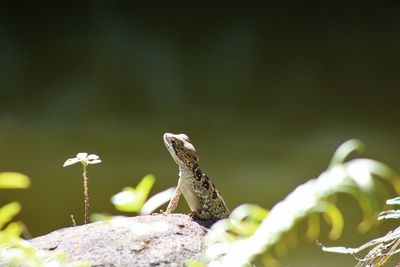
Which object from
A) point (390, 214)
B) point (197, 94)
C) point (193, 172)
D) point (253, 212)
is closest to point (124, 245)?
point (390, 214)

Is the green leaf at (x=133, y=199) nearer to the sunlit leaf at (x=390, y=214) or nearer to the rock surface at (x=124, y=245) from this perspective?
the rock surface at (x=124, y=245)

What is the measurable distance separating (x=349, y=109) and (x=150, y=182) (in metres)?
5.45

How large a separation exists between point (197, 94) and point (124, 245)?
482 centimetres

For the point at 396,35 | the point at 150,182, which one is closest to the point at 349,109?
the point at 396,35

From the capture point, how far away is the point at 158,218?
6.37 ft

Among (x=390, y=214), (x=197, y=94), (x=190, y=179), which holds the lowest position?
(x=390, y=214)

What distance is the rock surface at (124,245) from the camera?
5.04ft

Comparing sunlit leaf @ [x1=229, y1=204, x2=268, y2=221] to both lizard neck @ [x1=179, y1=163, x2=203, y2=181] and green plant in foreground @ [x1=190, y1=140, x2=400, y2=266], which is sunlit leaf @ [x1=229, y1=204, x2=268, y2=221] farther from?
lizard neck @ [x1=179, y1=163, x2=203, y2=181]

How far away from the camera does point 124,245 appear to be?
157cm

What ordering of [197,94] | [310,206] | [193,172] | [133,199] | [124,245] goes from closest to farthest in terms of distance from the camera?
[310,206], [133,199], [124,245], [193,172], [197,94]

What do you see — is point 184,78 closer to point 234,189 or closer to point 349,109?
point 349,109

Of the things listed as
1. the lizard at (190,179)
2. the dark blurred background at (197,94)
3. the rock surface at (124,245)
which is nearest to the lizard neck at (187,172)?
the lizard at (190,179)

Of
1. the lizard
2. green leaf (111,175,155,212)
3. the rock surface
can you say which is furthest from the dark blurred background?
green leaf (111,175,155,212)

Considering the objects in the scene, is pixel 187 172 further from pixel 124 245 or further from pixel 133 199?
pixel 133 199
